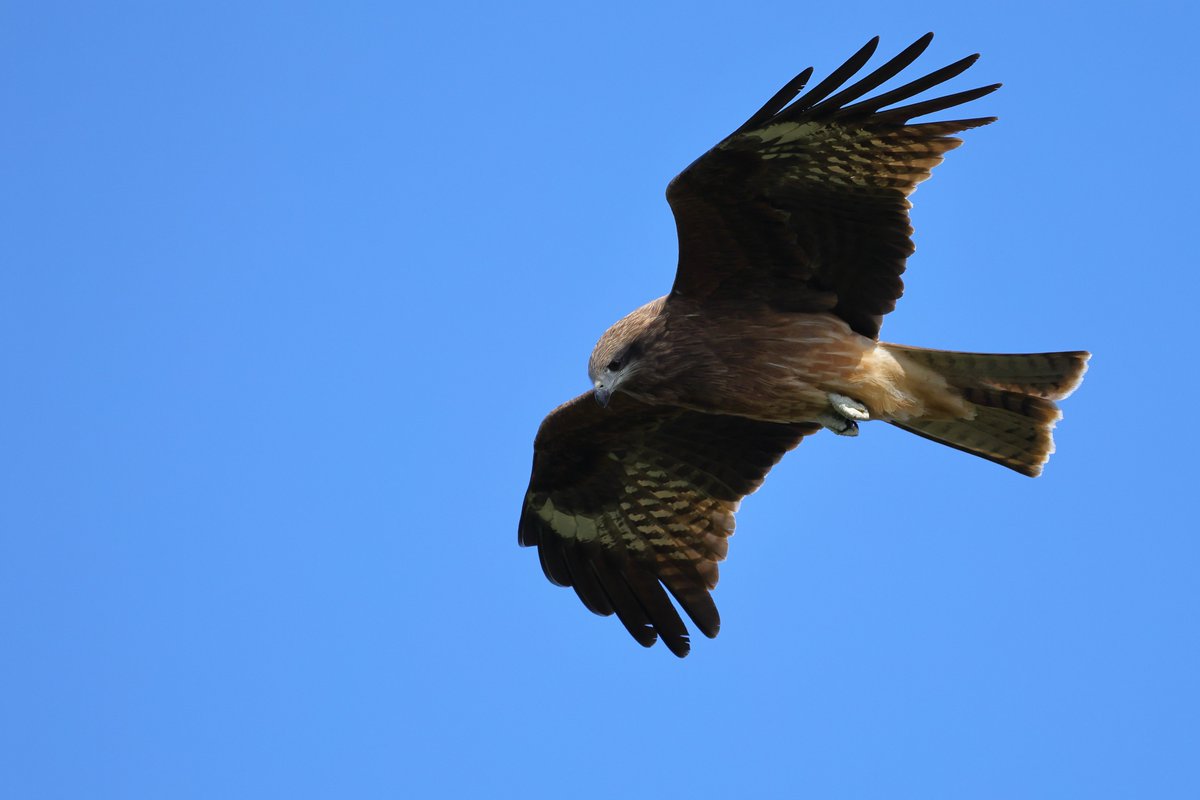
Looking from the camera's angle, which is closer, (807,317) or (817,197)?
(817,197)

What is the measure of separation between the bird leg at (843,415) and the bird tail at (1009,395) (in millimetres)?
222

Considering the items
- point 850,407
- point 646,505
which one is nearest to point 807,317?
Result: point 850,407

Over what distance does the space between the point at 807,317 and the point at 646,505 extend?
1837mm

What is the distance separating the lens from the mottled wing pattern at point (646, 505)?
9.23 m

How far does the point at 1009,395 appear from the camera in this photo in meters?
8.20

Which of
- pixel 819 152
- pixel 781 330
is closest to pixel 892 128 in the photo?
pixel 819 152

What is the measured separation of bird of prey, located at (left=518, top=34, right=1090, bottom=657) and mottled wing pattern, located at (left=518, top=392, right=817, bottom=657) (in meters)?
0.03

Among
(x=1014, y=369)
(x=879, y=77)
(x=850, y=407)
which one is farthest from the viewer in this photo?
(x=850, y=407)

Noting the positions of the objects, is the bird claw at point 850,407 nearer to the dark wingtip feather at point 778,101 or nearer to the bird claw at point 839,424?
the bird claw at point 839,424

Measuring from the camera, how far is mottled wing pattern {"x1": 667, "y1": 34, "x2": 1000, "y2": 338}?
759 cm

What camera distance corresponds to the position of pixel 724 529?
9430 millimetres

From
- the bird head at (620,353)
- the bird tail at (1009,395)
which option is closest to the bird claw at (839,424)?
the bird tail at (1009,395)

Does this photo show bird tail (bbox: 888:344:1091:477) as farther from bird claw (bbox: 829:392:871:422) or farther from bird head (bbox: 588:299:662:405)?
bird head (bbox: 588:299:662:405)

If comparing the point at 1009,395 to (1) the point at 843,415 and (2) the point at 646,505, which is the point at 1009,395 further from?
(2) the point at 646,505
